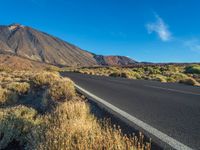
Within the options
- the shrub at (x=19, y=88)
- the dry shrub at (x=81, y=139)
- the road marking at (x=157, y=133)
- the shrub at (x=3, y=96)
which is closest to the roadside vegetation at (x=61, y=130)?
the dry shrub at (x=81, y=139)

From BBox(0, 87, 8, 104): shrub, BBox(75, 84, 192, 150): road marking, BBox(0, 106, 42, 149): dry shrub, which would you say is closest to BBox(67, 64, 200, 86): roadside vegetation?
BBox(0, 87, 8, 104): shrub

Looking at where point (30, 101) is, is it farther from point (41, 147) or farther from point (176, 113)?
point (41, 147)

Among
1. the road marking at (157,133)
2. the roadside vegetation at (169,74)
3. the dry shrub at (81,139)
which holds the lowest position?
the roadside vegetation at (169,74)

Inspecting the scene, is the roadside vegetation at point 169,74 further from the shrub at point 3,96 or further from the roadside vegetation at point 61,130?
the roadside vegetation at point 61,130

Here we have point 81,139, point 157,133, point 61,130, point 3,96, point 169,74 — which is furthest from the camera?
point 169,74

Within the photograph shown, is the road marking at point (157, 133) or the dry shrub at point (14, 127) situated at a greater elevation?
the road marking at point (157, 133)

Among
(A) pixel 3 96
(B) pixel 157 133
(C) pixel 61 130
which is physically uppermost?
(C) pixel 61 130

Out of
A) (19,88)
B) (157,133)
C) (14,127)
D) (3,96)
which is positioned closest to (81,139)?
(157,133)

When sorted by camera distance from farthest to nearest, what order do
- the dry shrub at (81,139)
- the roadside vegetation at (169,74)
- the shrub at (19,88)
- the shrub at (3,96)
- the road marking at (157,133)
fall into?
the roadside vegetation at (169,74) → the shrub at (19,88) → the shrub at (3,96) → the road marking at (157,133) → the dry shrub at (81,139)

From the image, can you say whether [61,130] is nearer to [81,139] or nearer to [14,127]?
[81,139]

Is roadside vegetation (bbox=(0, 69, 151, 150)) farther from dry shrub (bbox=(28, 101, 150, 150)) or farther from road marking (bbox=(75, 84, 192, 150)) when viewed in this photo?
road marking (bbox=(75, 84, 192, 150))

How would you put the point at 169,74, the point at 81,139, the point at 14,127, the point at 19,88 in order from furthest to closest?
1. the point at 169,74
2. the point at 19,88
3. the point at 14,127
4. the point at 81,139

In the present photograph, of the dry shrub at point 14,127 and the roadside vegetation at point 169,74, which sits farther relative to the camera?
the roadside vegetation at point 169,74

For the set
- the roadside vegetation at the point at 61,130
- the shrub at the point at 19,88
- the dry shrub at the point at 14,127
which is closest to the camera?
the roadside vegetation at the point at 61,130
